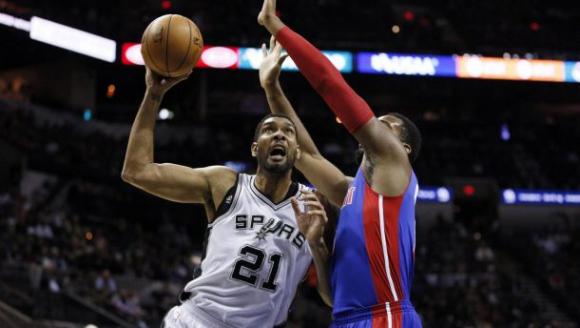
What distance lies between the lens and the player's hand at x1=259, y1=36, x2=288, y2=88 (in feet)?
15.2

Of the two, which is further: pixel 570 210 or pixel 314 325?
pixel 570 210

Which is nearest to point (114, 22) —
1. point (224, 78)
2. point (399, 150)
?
point (224, 78)

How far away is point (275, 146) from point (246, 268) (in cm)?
69

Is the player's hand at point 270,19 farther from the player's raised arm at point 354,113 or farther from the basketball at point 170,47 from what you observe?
the basketball at point 170,47

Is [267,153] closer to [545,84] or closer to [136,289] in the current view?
[136,289]

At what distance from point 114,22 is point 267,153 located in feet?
63.4

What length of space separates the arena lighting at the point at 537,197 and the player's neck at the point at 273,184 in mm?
21744

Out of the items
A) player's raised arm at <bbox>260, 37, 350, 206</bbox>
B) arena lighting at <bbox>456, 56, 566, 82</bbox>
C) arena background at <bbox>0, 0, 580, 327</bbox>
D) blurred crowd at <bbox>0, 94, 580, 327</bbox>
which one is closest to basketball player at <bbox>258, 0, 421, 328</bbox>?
player's raised arm at <bbox>260, 37, 350, 206</bbox>

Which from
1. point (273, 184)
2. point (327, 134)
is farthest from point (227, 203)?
point (327, 134)

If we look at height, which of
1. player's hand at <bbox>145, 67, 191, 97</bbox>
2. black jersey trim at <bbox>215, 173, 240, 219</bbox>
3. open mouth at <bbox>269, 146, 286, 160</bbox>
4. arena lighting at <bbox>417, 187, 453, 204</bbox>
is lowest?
black jersey trim at <bbox>215, 173, 240, 219</bbox>

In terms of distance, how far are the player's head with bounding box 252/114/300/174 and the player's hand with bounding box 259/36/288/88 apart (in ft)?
1.18

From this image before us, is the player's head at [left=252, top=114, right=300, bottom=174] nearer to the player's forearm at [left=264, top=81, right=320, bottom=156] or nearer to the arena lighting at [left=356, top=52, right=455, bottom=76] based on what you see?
the player's forearm at [left=264, top=81, right=320, bottom=156]

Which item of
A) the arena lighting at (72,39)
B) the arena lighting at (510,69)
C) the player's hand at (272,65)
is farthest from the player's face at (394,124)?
the arena lighting at (510,69)

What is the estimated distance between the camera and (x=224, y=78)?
88.4 feet
